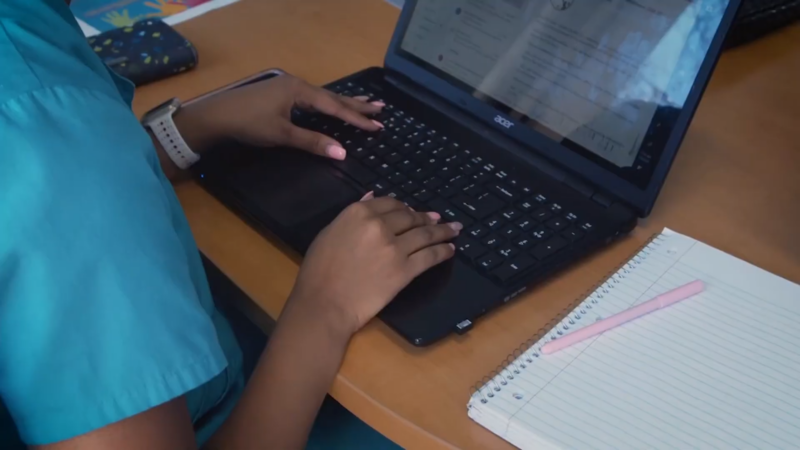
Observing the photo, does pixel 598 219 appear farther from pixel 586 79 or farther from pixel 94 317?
pixel 94 317

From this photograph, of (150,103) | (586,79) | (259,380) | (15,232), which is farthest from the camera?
(150,103)

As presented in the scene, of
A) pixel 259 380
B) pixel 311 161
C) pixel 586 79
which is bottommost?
pixel 259 380

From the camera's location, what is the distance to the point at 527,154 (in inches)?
26.7

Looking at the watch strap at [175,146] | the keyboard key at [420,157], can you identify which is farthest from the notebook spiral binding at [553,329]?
the watch strap at [175,146]

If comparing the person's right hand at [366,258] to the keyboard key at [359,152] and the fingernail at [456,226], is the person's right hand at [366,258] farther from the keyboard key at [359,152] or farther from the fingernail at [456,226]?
the keyboard key at [359,152]

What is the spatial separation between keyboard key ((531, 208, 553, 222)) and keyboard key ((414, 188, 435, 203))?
0.09 meters

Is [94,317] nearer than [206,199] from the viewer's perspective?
Yes

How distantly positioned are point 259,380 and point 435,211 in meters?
0.21

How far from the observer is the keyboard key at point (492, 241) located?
57cm

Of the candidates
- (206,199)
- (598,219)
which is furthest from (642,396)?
(206,199)

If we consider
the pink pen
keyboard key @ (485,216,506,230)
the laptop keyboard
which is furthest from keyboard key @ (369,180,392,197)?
the pink pen

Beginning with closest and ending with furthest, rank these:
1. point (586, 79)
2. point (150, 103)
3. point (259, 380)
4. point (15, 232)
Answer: point (15, 232)
point (259, 380)
point (586, 79)
point (150, 103)

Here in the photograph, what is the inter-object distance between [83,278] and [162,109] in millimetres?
377

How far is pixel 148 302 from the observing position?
0.41 m
